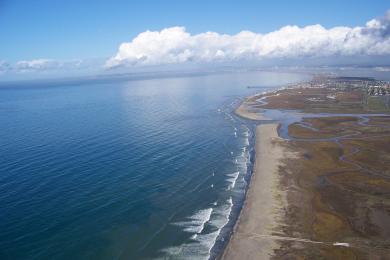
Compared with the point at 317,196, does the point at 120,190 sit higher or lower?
higher

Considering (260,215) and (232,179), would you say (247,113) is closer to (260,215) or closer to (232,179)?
(232,179)

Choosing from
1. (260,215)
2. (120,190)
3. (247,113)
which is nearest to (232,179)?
(260,215)

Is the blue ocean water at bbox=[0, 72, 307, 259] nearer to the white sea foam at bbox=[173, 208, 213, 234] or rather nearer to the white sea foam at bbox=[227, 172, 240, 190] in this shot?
the white sea foam at bbox=[173, 208, 213, 234]

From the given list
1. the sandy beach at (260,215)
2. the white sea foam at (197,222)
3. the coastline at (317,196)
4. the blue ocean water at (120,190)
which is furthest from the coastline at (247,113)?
the white sea foam at (197,222)

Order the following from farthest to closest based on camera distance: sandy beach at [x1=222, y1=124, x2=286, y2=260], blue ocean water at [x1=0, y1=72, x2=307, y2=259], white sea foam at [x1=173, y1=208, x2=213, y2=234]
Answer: white sea foam at [x1=173, y1=208, x2=213, y2=234] → blue ocean water at [x1=0, y1=72, x2=307, y2=259] → sandy beach at [x1=222, y1=124, x2=286, y2=260]

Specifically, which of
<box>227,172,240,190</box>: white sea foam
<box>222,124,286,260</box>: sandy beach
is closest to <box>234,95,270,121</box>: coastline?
<box>222,124,286,260</box>: sandy beach
